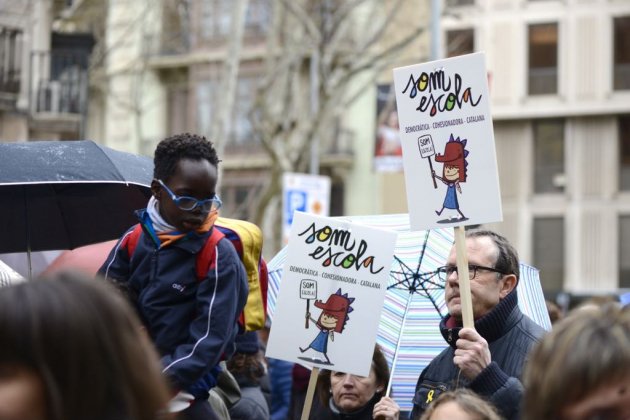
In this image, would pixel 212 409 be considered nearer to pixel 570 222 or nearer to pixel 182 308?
pixel 182 308

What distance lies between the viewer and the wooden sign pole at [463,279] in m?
5.57

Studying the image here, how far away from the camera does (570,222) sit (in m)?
43.1

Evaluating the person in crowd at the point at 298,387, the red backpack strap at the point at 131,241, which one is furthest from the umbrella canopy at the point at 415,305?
the person in crowd at the point at 298,387

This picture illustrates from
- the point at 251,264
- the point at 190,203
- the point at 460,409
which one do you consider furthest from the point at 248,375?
the point at 460,409

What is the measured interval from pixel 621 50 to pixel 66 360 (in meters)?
42.5

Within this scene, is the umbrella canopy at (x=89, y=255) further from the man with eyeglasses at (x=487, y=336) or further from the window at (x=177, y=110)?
the window at (x=177, y=110)

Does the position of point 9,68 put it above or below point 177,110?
below

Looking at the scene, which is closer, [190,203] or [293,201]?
[190,203]

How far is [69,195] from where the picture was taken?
8.70 m

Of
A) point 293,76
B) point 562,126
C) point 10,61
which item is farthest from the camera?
point 562,126

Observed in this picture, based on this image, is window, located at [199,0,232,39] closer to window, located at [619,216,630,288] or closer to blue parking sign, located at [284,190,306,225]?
window, located at [619,216,630,288]

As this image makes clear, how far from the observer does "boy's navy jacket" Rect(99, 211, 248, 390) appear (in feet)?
17.8

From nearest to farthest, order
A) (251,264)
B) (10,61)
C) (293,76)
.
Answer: (251,264), (10,61), (293,76)

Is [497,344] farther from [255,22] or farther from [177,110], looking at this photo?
[177,110]
